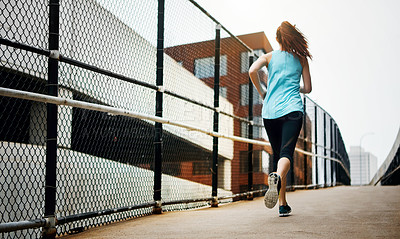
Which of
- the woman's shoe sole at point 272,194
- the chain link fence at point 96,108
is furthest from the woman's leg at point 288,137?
the chain link fence at point 96,108

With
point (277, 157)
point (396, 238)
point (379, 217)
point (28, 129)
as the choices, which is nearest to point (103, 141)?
point (28, 129)

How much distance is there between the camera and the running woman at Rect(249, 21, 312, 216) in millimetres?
3766

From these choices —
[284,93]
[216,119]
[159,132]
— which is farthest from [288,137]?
[216,119]

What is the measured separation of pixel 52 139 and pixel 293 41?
7.86ft

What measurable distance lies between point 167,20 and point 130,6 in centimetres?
54

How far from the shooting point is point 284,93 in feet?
12.7

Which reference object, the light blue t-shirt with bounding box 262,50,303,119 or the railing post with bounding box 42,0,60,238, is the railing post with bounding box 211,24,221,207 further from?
the railing post with bounding box 42,0,60,238

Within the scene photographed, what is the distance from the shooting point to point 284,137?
12.4 feet

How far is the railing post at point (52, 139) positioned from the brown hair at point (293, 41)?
2111 mm

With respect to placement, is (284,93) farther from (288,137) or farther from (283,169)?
(283,169)

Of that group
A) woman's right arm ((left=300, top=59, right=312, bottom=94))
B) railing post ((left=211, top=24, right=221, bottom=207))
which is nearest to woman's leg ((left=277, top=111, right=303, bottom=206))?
woman's right arm ((left=300, top=59, right=312, bottom=94))

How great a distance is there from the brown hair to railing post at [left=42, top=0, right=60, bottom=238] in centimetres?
211

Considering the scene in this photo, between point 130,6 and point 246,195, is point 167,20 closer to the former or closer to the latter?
point 130,6

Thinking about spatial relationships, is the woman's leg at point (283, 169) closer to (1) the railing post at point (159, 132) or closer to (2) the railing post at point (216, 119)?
(1) the railing post at point (159, 132)
